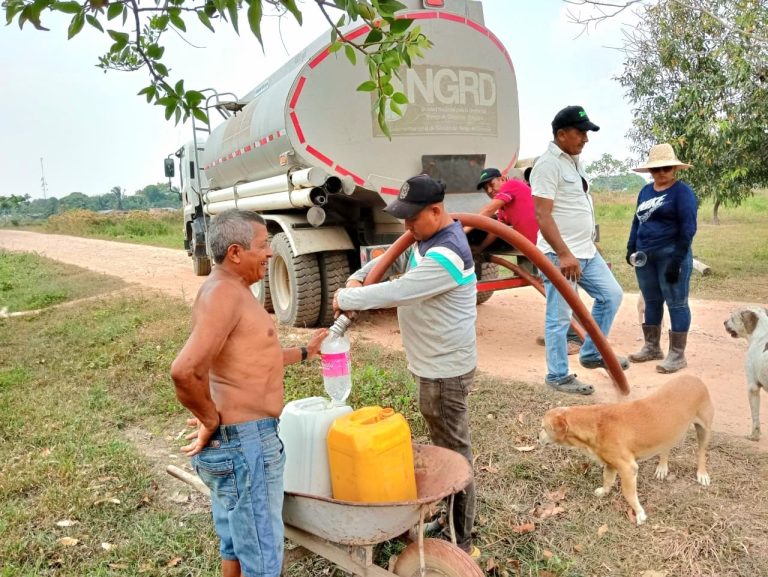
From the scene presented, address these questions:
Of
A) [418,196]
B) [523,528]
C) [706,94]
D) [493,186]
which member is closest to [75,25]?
[418,196]

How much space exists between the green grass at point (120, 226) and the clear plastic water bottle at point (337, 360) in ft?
78.0

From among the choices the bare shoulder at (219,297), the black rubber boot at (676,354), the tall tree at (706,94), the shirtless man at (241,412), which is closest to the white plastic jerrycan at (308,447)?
the shirtless man at (241,412)

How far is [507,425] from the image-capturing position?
3.94 metres

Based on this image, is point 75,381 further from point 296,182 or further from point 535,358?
point 535,358

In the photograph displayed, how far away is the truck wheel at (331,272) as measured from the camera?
6.88 metres

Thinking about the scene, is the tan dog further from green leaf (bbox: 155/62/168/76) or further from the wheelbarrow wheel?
green leaf (bbox: 155/62/168/76)

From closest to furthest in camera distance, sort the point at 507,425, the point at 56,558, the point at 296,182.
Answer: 1. the point at 56,558
2. the point at 507,425
3. the point at 296,182

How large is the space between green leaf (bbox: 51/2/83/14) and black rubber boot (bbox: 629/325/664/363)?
4.94 m

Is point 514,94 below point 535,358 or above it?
above

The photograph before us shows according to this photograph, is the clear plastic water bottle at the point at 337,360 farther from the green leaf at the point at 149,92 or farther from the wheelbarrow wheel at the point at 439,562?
the green leaf at the point at 149,92

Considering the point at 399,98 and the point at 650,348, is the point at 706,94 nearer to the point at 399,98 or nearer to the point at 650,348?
the point at 650,348

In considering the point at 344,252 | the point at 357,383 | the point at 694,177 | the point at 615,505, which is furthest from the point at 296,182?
the point at 694,177

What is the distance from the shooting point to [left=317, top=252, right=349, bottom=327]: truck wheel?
6883 millimetres

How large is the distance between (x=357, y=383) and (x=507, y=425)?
1248 mm
